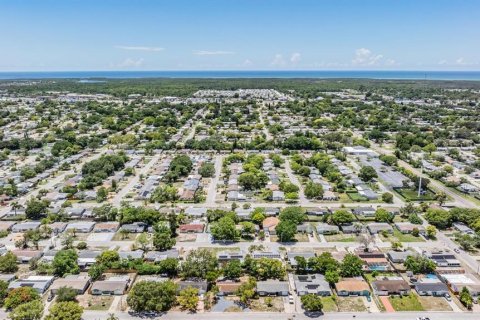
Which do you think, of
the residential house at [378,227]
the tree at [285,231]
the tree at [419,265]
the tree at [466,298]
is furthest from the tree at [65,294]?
the residential house at [378,227]

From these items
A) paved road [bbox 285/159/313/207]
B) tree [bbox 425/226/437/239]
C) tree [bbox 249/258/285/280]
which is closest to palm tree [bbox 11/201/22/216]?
tree [bbox 249/258/285/280]

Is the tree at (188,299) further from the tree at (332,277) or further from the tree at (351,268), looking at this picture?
the tree at (351,268)

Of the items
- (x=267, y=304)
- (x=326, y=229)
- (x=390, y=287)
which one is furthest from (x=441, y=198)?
(x=267, y=304)

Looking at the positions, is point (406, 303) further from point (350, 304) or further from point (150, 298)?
point (150, 298)

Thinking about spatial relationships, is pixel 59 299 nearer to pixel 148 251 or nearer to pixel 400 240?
pixel 148 251

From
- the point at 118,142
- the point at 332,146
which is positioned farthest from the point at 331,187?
the point at 118,142

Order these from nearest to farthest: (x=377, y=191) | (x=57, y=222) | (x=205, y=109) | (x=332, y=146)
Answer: (x=57, y=222), (x=377, y=191), (x=332, y=146), (x=205, y=109)
